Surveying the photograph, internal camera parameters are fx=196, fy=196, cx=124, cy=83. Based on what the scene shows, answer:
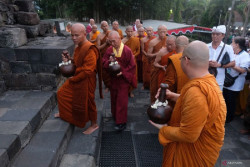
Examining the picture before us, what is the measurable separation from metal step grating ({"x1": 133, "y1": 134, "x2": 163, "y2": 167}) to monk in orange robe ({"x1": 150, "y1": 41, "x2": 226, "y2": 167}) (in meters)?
1.29

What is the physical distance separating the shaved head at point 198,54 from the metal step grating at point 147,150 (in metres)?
2.07

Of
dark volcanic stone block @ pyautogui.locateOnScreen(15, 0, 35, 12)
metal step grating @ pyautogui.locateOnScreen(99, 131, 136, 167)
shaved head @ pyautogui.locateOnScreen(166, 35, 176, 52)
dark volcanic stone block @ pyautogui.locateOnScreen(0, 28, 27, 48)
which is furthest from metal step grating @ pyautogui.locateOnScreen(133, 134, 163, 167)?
dark volcanic stone block @ pyautogui.locateOnScreen(15, 0, 35, 12)

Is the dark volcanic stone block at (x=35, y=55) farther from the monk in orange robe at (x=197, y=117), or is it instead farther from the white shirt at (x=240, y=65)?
the white shirt at (x=240, y=65)

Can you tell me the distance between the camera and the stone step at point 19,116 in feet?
7.84

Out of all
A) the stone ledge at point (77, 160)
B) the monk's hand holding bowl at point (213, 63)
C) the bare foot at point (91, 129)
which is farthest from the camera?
the monk's hand holding bowl at point (213, 63)

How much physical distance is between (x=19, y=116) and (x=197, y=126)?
2.64 metres

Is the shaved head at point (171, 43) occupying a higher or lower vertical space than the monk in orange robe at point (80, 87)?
higher

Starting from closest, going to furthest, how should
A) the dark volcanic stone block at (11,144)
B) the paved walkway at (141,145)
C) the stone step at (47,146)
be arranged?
the dark volcanic stone block at (11,144)
the stone step at (47,146)
the paved walkway at (141,145)

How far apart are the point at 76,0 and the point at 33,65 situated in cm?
1580

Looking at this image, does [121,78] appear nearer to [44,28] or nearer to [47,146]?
[47,146]

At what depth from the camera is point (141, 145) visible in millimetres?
3547

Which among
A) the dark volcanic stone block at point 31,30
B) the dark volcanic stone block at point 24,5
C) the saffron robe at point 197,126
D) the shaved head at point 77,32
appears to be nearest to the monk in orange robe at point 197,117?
the saffron robe at point 197,126

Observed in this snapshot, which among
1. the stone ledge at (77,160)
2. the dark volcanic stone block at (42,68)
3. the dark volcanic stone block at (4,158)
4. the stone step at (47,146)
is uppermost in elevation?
the dark volcanic stone block at (42,68)

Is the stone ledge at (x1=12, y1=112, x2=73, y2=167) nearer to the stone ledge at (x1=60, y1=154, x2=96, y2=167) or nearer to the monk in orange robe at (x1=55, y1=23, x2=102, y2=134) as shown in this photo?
the stone ledge at (x1=60, y1=154, x2=96, y2=167)
